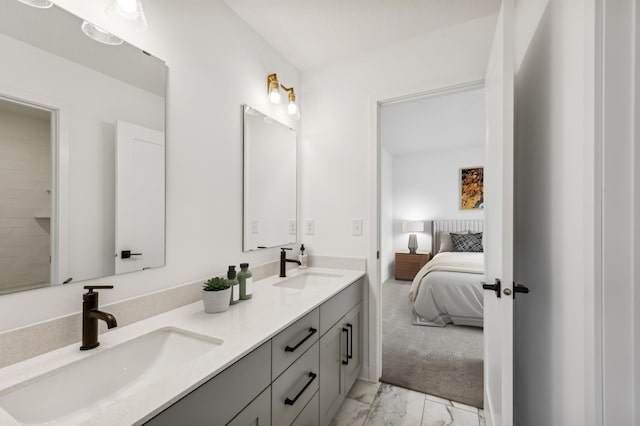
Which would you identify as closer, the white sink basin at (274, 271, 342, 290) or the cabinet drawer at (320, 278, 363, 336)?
the cabinet drawer at (320, 278, 363, 336)

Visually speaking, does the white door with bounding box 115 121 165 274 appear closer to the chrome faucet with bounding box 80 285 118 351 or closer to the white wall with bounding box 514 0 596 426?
the chrome faucet with bounding box 80 285 118 351

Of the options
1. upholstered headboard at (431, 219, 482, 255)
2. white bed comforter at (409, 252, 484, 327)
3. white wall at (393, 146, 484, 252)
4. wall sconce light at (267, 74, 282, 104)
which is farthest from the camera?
white wall at (393, 146, 484, 252)

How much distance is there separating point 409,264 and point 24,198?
5124mm

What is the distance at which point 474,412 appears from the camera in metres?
1.71

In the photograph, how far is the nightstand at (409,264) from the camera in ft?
16.7

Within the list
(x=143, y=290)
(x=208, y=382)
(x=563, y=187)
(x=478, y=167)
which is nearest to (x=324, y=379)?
(x=208, y=382)

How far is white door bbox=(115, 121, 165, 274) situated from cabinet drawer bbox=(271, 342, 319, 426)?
734mm

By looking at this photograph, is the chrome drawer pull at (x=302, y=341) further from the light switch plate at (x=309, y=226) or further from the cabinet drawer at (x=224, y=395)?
the light switch plate at (x=309, y=226)

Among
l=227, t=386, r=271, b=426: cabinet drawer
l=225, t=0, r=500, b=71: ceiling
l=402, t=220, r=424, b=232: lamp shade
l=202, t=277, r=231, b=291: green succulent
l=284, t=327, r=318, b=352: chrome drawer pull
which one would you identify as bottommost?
l=227, t=386, r=271, b=426: cabinet drawer

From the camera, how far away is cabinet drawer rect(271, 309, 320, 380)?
104 cm

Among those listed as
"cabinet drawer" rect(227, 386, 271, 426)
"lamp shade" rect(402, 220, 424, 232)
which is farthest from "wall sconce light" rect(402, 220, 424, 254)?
"cabinet drawer" rect(227, 386, 271, 426)

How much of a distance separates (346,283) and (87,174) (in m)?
1.36

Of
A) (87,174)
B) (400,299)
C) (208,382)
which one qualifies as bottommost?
(400,299)

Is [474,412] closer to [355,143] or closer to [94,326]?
[355,143]
